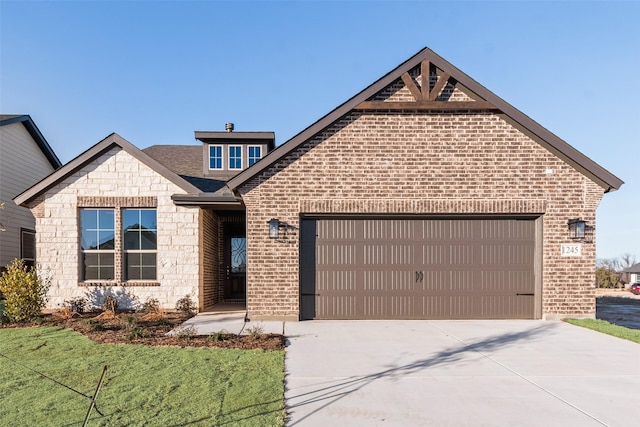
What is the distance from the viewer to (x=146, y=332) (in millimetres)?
7754

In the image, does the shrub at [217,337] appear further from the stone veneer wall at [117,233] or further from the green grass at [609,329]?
the green grass at [609,329]

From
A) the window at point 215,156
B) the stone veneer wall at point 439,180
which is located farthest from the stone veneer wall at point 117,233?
the window at point 215,156

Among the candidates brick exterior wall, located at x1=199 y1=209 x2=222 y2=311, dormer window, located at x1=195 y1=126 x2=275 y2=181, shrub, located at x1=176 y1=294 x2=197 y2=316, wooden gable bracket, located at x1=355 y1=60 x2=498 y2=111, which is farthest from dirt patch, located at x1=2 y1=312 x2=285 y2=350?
dormer window, located at x1=195 y1=126 x2=275 y2=181

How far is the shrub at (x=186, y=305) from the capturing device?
1043 centimetres

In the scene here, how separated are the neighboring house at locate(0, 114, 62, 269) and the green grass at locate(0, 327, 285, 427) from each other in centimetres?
822

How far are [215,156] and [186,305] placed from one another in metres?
5.80

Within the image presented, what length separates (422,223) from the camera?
381 inches

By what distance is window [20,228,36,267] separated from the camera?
14.3m

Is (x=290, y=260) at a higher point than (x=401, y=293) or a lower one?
higher

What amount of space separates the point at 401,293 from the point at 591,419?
17.9 ft

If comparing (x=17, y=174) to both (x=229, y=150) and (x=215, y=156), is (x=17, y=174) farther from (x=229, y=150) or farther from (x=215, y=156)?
(x=229, y=150)

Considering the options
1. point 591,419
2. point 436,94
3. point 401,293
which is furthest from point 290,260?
point 591,419

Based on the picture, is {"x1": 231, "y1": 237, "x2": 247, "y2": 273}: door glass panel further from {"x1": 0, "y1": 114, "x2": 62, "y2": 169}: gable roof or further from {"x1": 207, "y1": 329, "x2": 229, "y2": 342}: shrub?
{"x1": 0, "y1": 114, "x2": 62, "y2": 169}: gable roof

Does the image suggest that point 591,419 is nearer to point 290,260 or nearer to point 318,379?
point 318,379
